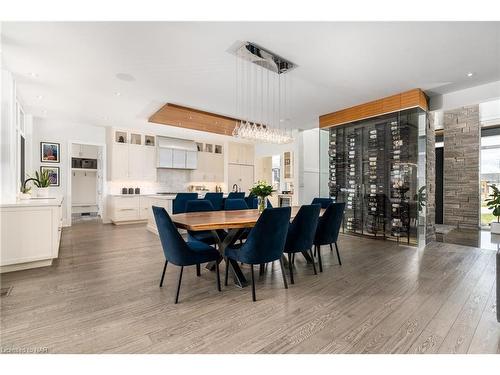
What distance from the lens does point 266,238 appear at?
233cm

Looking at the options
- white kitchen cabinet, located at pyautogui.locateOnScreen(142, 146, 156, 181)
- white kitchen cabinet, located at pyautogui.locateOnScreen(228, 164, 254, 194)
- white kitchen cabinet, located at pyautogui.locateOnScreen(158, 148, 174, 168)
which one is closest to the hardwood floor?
white kitchen cabinet, located at pyautogui.locateOnScreen(142, 146, 156, 181)

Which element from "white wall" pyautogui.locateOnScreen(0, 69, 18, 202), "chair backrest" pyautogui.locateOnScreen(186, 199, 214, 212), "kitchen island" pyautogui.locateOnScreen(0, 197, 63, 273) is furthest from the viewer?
"chair backrest" pyautogui.locateOnScreen(186, 199, 214, 212)

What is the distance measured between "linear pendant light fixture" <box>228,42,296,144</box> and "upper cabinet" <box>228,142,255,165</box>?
3121 mm

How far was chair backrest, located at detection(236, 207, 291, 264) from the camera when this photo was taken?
228 centimetres

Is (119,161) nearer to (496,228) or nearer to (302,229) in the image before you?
(302,229)

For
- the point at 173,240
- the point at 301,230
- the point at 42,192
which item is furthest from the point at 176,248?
the point at 42,192

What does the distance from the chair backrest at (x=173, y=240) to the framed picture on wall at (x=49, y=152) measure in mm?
6070

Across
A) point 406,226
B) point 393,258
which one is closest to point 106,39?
point 393,258

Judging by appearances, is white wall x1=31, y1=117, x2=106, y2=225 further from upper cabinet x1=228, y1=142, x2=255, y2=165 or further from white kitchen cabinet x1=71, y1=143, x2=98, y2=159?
upper cabinet x1=228, y1=142, x2=255, y2=165

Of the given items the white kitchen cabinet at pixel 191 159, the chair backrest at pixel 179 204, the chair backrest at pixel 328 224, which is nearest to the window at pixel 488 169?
the chair backrest at pixel 328 224

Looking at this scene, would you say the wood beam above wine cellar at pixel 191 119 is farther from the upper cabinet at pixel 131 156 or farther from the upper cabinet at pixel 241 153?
the upper cabinet at pixel 241 153

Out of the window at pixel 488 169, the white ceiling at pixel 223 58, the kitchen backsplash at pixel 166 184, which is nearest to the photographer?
the white ceiling at pixel 223 58

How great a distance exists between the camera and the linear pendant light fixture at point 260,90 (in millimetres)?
3233

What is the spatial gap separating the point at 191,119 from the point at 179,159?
218cm
